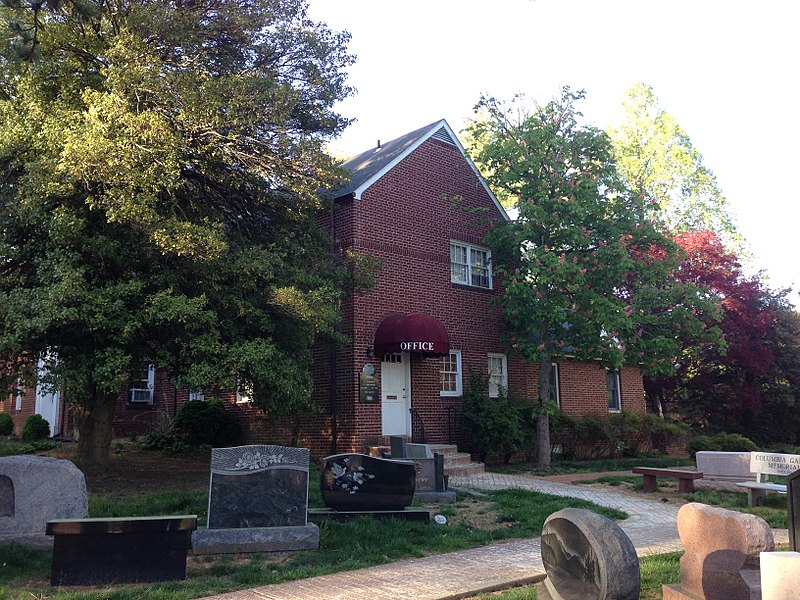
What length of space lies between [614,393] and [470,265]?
26.9 feet

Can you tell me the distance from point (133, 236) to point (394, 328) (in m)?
6.61

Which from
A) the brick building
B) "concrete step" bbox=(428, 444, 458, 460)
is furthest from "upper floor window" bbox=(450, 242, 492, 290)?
"concrete step" bbox=(428, 444, 458, 460)

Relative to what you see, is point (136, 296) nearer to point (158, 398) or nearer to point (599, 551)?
point (599, 551)

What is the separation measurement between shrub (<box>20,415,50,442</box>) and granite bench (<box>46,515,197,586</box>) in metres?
16.2

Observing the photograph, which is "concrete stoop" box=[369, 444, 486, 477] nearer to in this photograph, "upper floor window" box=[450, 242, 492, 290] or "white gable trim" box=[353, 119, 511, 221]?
"upper floor window" box=[450, 242, 492, 290]

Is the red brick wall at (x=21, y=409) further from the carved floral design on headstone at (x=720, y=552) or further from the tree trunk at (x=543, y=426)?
the carved floral design on headstone at (x=720, y=552)

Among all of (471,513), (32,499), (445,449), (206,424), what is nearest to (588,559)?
(471,513)

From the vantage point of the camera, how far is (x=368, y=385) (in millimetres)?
16328

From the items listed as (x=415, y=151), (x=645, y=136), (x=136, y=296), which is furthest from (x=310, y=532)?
(x=645, y=136)

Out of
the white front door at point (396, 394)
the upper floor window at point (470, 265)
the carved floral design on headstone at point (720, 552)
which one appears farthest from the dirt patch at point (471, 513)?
the upper floor window at point (470, 265)

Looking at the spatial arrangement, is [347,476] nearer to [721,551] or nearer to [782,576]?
[721,551]

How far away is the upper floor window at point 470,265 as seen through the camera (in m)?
19.3

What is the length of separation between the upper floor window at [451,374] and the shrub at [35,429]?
1208cm

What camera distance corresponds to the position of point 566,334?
56.9 feet
